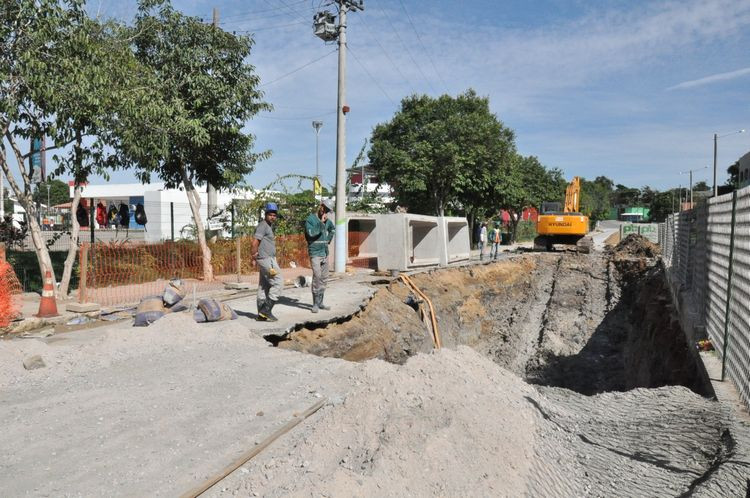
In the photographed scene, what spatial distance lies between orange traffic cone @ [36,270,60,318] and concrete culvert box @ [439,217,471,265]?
1267cm

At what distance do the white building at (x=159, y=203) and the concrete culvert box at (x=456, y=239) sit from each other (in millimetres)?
7022

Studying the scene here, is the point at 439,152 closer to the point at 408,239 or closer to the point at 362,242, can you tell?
the point at 362,242

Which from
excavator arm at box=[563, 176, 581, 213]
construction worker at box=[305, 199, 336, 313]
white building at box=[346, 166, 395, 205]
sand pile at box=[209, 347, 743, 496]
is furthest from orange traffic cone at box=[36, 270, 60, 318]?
excavator arm at box=[563, 176, 581, 213]

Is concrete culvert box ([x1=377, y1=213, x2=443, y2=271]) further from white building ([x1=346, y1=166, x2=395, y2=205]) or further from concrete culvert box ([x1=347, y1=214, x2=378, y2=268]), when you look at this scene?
white building ([x1=346, y1=166, x2=395, y2=205])

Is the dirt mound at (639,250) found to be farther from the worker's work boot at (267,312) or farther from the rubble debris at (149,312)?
the rubble debris at (149,312)

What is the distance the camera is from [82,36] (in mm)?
9281

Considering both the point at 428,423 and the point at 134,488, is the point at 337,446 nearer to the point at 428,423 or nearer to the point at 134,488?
the point at 428,423

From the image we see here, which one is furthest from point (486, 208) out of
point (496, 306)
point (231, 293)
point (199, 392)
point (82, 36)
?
point (199, 392)

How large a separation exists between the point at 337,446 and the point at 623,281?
745 inches

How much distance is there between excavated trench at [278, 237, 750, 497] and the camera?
3.94 meters

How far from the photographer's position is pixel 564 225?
88.0 feet

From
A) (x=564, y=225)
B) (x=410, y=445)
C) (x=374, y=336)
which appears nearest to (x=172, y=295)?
(x=374, y=336)

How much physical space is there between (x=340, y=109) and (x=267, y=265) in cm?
871

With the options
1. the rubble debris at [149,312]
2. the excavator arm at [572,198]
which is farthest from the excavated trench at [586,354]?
the excavator arm at [572,198]
